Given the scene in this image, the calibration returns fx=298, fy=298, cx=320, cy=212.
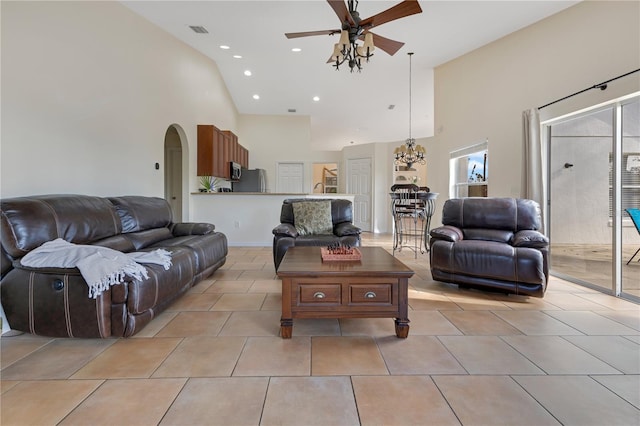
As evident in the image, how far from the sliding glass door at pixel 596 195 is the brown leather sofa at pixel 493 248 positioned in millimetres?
818

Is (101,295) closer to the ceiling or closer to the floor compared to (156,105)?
closer to the floor

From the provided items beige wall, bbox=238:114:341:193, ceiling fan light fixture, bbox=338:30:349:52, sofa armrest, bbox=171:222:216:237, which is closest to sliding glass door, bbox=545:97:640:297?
ceiling fan light fixture, bbox=338:30:349:52

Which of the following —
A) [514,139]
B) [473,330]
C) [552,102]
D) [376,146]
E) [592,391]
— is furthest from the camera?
[376,146]

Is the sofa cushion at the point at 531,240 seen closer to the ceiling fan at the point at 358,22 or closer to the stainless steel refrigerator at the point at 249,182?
the ceiling fan at the point at 358,22

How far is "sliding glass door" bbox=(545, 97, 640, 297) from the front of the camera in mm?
3047

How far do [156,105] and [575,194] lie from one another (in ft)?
19.2

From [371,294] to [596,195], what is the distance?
3.39 meters

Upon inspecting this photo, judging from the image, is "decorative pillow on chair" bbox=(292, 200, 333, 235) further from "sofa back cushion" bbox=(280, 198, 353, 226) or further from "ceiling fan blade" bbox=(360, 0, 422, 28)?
"ceiling fan blade" bbox=(360, 0, 422, 28)

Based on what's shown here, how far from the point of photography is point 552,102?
145 inches

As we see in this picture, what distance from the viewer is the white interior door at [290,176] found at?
877 centimetres

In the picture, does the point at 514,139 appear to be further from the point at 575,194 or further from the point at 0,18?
the point at 0,18

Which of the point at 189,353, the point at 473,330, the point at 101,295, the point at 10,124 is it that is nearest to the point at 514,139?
the point at 473,330

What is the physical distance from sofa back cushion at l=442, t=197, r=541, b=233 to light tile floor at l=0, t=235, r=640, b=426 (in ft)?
3.25

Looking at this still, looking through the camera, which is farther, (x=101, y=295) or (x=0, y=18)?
(x=0, y=18)
